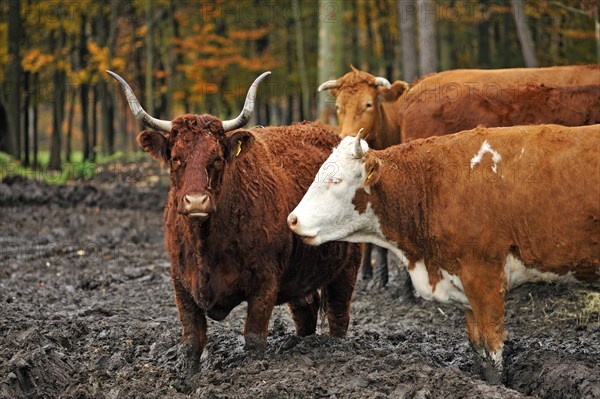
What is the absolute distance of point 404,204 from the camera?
6824 millimetres

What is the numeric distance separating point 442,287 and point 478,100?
3.40m

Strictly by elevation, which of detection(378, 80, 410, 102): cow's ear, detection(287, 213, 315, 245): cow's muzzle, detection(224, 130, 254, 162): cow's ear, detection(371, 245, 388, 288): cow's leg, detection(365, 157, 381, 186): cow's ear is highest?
detection(378, 80, 410, 102): cow's ear

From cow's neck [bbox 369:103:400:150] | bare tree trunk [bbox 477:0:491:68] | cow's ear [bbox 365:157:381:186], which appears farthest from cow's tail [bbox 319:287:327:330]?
bare tree trunk [bbox 477:0:491:68]

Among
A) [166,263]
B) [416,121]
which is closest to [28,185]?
[166,263]

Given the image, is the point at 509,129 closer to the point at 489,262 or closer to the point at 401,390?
the point at 489,262

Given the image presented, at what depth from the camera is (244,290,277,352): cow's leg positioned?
22.7 feet

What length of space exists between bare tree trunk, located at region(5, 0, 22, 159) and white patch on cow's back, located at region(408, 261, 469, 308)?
2338 centimetres

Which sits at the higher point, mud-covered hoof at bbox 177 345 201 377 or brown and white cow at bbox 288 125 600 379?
brown and white cow at bbox 288 125 600 379

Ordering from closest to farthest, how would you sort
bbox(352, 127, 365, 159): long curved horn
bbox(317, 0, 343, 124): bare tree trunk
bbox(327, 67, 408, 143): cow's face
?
bbox(352, 127, 365, 159): long curved horn < bbox(327, 67, 408, 143): cow's face < bbox(317, 0, 343, 124): bare tree trunk

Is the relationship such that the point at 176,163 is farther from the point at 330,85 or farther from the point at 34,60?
the point at 34,60

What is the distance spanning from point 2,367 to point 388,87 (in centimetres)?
683

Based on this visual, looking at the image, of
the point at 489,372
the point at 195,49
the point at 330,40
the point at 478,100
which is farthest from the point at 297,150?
the point at 195,49

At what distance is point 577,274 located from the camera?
6418 millimetres

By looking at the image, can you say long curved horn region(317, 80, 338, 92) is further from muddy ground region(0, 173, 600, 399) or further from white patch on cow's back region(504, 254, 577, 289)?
white patch on cow's back region(504, 254, 577, 289)
